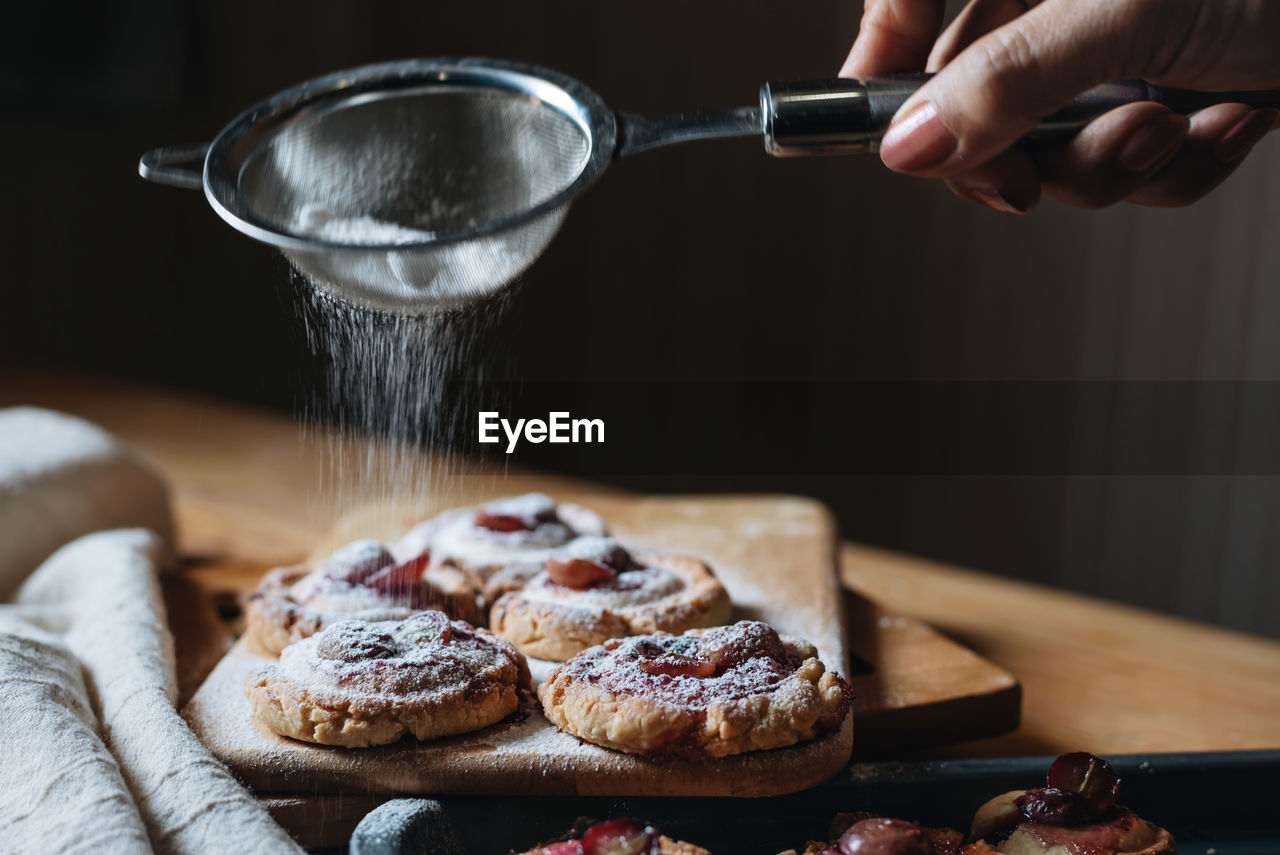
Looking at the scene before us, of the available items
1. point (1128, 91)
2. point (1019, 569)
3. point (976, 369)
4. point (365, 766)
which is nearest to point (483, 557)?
point (365, 766)

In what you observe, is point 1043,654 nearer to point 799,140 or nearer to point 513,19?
point 799,140

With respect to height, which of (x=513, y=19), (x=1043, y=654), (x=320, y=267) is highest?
(x=513, y=19)

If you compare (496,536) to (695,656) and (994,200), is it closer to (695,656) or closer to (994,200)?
(695,656)

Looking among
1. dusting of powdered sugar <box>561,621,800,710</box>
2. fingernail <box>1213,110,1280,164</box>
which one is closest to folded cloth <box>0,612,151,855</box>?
dusting of powdered sugar <box>561,621,800,710</box>

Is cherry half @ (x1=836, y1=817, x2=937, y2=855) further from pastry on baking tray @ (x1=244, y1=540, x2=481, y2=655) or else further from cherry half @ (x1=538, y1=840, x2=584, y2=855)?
pastry on baking tray @ (x1=244, y1=540, x2=481, y2=655)

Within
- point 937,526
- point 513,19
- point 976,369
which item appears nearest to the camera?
point 976,369

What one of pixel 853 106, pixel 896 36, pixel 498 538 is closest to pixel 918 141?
pixel 853 106

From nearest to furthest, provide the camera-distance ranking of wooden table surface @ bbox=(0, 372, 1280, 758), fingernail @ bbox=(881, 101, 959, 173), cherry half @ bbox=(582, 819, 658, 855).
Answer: cherry half @ bbox=(582, 819, 658, 855), fingernail @ bbox=(881, 101, 959, 173), wooden table surface @ bbox=(0, 372, 1280, 758)

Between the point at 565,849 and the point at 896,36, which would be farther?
the point at 896,36
